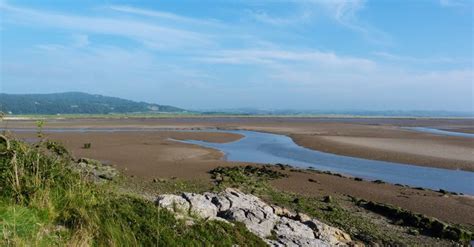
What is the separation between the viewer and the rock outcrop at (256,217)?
8.24 metres

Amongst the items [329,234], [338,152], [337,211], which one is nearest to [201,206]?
[329,234]

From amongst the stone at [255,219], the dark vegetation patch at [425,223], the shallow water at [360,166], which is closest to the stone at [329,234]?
the stone at [255,219]

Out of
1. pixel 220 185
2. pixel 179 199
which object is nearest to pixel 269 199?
pixel 220 185

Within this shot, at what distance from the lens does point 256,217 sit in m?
9.04

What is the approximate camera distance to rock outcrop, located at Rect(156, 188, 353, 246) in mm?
8242

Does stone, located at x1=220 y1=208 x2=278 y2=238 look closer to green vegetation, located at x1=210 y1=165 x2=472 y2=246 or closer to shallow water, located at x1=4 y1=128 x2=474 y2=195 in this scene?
green vegetation, located at x1=210 y1=165 x2=472 y2=246

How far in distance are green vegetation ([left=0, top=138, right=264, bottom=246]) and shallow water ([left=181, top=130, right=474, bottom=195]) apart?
51.3 ft

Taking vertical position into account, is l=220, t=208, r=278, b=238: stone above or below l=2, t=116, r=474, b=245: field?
above

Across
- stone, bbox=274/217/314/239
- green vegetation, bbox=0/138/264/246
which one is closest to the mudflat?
green vegetation, bbox=0/138/264/246

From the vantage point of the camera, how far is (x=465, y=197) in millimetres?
16844

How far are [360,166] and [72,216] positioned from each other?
71.2 feet

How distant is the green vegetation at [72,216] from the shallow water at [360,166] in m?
15.7

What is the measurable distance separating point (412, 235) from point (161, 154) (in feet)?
65.6

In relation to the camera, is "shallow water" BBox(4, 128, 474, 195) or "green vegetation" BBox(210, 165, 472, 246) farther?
"shallow water" BBox(4, 128, 474, 195)
